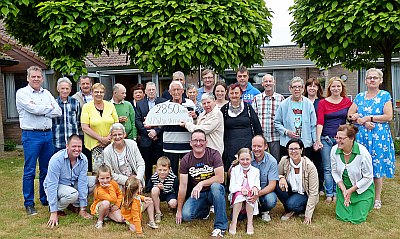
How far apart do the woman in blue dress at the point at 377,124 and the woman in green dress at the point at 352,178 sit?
41 cm

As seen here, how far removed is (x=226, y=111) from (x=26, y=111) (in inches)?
106

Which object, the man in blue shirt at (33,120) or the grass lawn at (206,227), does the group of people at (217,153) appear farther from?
the grass lawn at (206,227)

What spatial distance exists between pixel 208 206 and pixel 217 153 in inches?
28.9

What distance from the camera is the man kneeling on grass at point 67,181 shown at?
486 centimetres

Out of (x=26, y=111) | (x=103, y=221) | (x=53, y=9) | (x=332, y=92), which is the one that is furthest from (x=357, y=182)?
(x=53, y=9)

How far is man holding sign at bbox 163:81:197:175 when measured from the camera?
5.20 metres

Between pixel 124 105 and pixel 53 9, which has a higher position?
pixel 53 9

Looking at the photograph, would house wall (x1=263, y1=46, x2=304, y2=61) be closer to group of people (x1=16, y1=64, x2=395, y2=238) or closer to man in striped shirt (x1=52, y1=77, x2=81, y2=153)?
group of people (x1=16, y1=64, x2=395, y2=238)

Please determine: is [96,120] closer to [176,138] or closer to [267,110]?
[176,138]

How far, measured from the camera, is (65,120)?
5488 mm

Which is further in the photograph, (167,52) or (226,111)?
(167,52)

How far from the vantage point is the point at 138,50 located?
24.1ft

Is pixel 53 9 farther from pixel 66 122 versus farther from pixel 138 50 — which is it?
pixel 66 122

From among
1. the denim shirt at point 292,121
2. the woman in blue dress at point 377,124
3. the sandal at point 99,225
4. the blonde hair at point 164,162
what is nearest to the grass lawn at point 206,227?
the sandal at point 99,225
